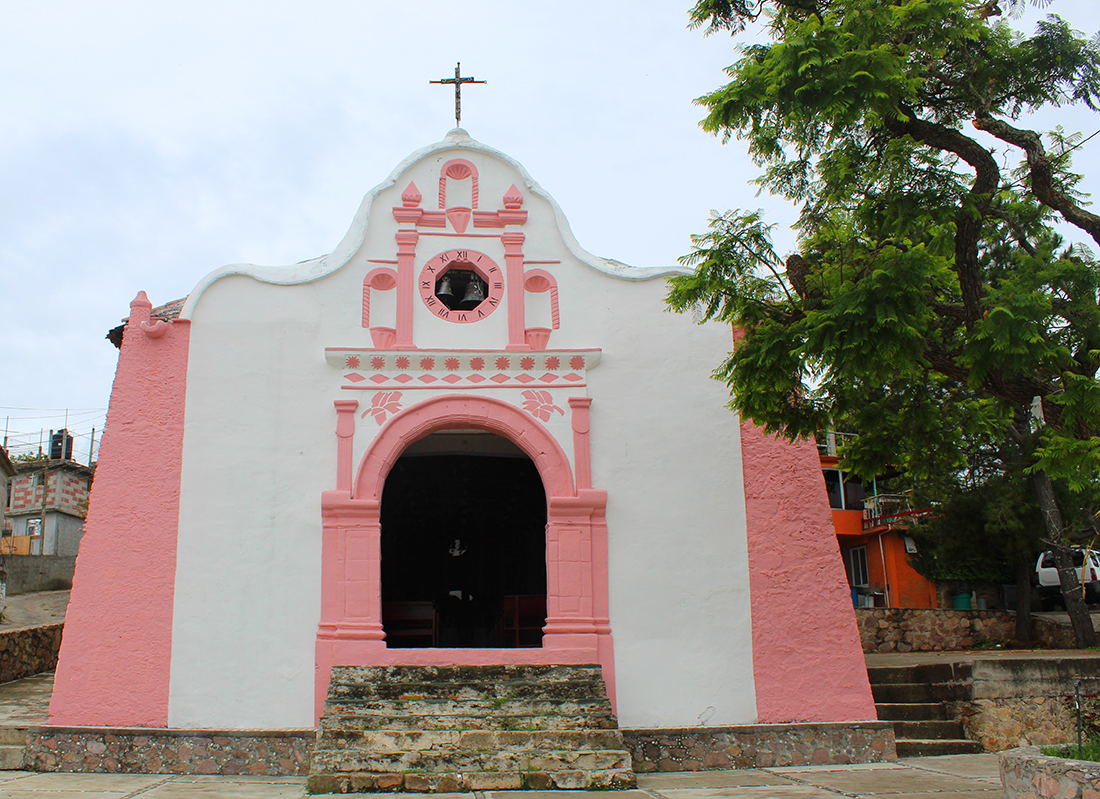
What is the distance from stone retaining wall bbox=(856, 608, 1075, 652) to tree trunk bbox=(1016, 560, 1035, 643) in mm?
153

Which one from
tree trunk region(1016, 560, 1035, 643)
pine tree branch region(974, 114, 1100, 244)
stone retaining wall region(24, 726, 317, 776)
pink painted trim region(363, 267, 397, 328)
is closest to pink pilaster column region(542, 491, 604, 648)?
stone retaining wall region(24, 726, 317, 776)

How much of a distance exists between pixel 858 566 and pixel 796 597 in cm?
1604

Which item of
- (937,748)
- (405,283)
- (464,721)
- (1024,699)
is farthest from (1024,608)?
(405,283)

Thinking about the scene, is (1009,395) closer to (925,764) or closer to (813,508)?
(813,508)

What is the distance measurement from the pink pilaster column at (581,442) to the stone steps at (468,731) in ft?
5.53

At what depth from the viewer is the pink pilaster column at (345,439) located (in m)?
8.38

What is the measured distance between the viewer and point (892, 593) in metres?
21.3

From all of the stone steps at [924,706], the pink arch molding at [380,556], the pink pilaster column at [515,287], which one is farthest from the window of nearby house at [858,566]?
the pink pilaster column at [515,287]

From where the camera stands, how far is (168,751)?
25.4 ft

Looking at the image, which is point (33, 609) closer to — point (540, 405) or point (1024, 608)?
point (540, 405)

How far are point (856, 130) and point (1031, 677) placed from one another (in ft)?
17.0

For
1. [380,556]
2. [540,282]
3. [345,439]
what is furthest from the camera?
[540,282]

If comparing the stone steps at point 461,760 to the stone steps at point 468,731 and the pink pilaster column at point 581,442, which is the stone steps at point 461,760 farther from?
the pink pilaster column at point 581,442

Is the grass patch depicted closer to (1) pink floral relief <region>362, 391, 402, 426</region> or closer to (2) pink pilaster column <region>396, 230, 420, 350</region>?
(1) pink floral relief <region>362, 391, 402, 426</region>
